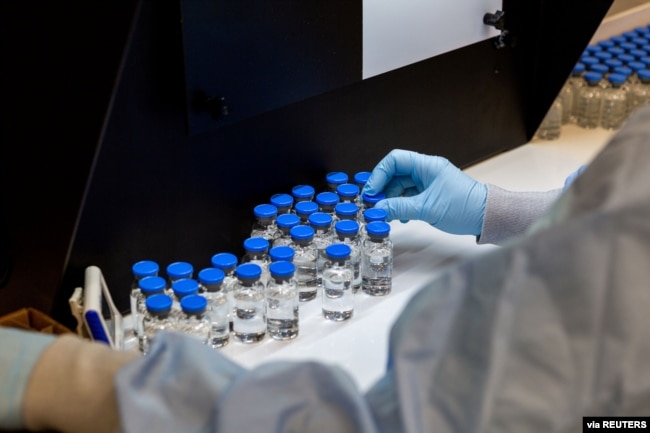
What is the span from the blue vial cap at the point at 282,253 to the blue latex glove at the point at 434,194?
0.29 meters

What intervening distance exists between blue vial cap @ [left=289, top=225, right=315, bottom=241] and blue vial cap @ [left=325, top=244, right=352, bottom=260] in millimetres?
47

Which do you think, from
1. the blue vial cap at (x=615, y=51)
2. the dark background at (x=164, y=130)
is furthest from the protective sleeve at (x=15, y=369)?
the blue vial cap at (x=615, y=51)

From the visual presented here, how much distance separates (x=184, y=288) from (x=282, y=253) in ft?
0.70

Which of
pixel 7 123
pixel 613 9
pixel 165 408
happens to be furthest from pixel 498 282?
pixel 613 9

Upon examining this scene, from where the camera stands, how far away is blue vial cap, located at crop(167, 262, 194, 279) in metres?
1.69

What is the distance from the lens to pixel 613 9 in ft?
10.6

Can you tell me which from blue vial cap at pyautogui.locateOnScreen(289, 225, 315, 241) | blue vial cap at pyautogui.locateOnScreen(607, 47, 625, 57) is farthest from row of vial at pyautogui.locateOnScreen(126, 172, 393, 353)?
blue vial cap at pyautogui.locateOnScreen(607, 47, 625, 57)

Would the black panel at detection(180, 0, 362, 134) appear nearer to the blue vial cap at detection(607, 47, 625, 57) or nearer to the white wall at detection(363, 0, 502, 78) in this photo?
the white wall at detection(363, 0, 502, 78)

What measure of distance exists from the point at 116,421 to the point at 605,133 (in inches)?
80.7

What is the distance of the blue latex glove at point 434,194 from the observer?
1981mm

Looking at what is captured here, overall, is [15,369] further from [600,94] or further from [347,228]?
[600,94]

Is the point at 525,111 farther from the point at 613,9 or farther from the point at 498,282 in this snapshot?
the point at 498,282

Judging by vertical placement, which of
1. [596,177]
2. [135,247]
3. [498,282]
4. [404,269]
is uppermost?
[596,177]

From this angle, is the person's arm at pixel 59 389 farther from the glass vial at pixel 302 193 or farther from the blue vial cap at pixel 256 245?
the glass vial at pixel 302 193
